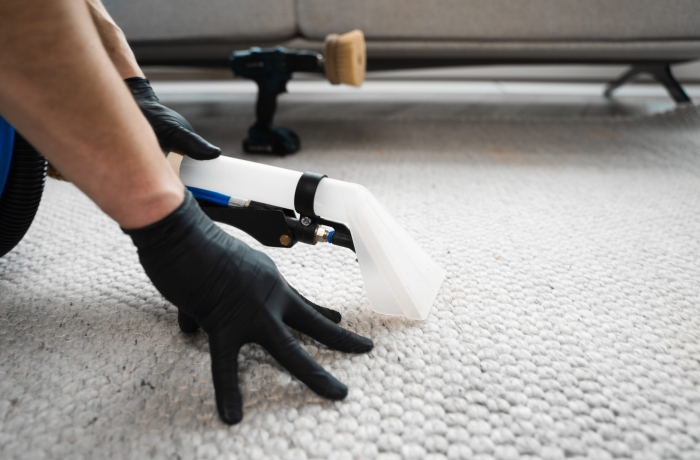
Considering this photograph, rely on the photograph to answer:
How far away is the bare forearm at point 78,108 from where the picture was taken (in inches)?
12.3

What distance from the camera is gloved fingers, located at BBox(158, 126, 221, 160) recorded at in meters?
0.51

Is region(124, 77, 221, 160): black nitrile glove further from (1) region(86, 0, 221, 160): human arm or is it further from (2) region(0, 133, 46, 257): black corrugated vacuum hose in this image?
(2) region(0, 133, 46, 257): black corrugated vacuum hose

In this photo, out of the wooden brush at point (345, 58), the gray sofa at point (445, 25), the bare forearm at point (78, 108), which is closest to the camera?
the bare forearm at point (78, 108)

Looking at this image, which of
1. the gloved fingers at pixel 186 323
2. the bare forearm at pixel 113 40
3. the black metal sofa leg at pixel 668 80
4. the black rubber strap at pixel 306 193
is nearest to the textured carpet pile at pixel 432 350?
the gloved fingers at pixel 186 323

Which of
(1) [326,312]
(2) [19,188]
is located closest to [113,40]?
(2) [19,188]

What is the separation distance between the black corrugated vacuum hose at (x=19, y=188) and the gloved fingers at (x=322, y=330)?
1.37 ft

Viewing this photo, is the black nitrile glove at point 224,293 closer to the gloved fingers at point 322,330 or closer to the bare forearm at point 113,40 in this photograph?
the gloved fingers at point 322,330

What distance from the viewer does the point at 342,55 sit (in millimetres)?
1064

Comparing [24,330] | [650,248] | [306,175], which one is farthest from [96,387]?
[650,248]

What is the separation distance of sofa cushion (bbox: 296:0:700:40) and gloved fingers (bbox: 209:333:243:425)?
1054 millimetres

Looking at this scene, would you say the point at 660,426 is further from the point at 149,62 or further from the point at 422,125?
the point at 149,62

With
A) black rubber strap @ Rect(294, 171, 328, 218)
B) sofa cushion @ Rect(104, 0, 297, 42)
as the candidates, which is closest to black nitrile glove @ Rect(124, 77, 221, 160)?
black rubber strap @ Rect(294, 171, 328, 218)

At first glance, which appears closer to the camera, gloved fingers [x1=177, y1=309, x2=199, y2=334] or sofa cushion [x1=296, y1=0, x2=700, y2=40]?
gloved fingers [x1=177, y1=309, x2=199, y2=334]

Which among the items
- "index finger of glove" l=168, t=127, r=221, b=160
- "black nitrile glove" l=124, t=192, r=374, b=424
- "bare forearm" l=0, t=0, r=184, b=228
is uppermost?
"bare forearm" l=0, t=0, r=184, b=228
